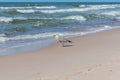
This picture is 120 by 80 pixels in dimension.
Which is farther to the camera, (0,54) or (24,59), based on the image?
(0,54)

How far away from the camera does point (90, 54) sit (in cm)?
1077

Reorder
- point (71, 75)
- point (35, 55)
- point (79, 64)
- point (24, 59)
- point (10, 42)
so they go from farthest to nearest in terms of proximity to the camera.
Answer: point (10, 42) → point (35, 55) → point (24, 59) → point (79, 64) → point (71, 75)

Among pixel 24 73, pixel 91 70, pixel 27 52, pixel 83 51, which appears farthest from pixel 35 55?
pixel 91 70

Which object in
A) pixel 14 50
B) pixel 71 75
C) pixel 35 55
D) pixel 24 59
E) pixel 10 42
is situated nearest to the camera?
pixel 71 75

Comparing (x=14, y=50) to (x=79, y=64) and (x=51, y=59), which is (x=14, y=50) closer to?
(x=51, y=59)

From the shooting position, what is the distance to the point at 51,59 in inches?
403

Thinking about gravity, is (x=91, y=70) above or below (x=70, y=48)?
above

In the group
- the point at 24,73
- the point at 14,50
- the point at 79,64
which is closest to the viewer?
the point at 24,73

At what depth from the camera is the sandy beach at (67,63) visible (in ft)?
25.3

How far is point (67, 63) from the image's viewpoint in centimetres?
937

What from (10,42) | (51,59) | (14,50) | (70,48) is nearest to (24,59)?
(51,59)

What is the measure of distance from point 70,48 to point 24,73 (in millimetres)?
4149

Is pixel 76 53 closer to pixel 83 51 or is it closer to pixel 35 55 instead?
pixel 83 51

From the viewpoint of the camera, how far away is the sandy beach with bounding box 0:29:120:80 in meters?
7.73
